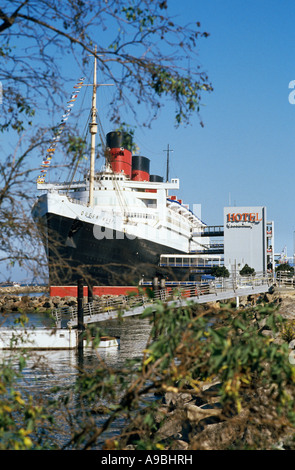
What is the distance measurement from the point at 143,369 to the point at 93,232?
128 ft

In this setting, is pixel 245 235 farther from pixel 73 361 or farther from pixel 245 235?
pixel 73 361

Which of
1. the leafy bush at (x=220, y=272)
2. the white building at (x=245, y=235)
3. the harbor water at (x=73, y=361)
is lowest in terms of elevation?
the harbor water at (x=73, y=361)

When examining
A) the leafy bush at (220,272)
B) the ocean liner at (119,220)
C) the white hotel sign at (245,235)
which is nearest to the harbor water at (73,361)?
the ocean liner at (119,220)

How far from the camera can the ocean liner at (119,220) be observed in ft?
133

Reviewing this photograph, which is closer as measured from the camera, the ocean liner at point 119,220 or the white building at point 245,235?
the ocean liner at point 119,220

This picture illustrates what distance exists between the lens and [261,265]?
64812mm

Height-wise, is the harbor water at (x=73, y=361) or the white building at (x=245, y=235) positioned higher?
the white building at (x=245, y=235)

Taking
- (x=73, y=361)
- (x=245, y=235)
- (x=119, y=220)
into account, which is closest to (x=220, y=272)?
(x=245, y=235)

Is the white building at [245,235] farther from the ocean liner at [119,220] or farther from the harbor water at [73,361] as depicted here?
the harbor water at [73,361]

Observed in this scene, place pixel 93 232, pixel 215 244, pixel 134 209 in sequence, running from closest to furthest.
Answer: pixel 93 232 < pixel 134 209 < pixel 215 244

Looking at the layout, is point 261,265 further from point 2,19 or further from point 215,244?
point 2,19

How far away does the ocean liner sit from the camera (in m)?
40.4

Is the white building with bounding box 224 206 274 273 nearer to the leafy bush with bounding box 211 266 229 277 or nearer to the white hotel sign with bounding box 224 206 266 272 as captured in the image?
the white hotel sign with bounding box 224 206 266 272
